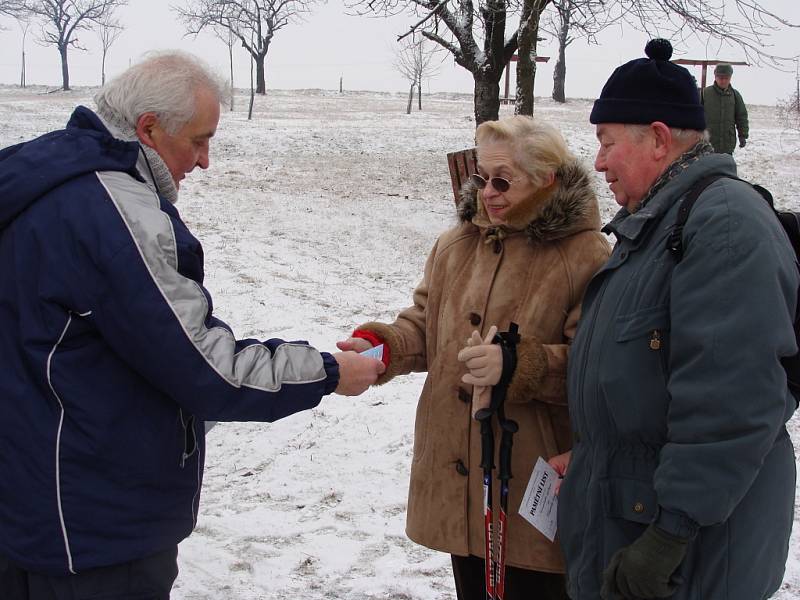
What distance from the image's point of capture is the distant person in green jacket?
13672 millimetres

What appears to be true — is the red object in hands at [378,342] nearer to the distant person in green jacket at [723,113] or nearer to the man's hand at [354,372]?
the man's hand at [354,372]

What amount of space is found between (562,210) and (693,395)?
0.96m

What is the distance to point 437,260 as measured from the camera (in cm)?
303

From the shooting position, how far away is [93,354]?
6.86 feet

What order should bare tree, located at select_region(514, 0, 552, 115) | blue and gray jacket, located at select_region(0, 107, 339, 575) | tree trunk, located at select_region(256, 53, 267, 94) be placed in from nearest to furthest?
blue and gray jacket, located at select_region(0, 107, 339, 575) < bare tree, located at select_region(514, 0, 552, 115) < tree trunk, located at select_region(256, 53, 267, 94)

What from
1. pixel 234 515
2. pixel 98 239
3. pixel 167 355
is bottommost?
pixel 234 515

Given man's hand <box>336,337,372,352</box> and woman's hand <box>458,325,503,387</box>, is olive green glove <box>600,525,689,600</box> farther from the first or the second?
man's hand <box>336,337,372,352</box>

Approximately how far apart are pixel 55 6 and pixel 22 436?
44.4 m

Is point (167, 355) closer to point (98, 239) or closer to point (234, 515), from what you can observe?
point (98, 239)

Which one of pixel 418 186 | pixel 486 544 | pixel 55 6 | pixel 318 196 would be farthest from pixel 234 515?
pixel 55 6

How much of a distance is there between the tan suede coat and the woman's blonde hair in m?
0.05

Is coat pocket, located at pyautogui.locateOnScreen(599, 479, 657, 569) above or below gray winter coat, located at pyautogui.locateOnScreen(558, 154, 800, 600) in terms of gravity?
below

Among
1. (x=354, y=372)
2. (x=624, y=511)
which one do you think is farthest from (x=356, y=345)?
(x=624, y=511)

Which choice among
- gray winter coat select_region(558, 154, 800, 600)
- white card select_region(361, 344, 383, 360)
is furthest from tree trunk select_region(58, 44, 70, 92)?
gray winter coat select_region(558, 154, 800, 600)
